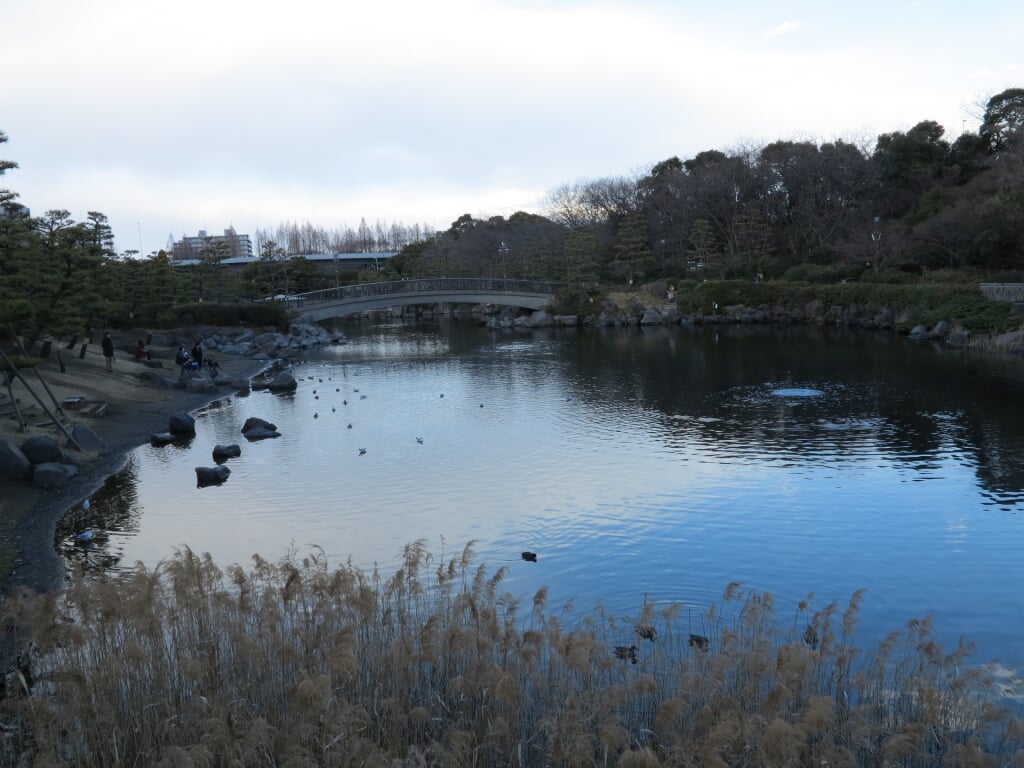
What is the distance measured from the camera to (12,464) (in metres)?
17.3

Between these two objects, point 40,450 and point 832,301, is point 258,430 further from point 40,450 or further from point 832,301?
point 832,301

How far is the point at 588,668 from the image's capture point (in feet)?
24.7

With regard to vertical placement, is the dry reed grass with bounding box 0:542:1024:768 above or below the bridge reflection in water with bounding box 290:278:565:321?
below

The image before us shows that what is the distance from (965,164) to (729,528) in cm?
5354

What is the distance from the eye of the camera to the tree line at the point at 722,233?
36528 mm

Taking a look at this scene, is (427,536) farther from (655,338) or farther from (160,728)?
(655,338)

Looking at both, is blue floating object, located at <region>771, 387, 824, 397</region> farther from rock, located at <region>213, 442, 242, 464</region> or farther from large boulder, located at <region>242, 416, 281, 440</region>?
rock, located at <region>213, 442, 242, 464</region>

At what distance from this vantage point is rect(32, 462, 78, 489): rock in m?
17.4

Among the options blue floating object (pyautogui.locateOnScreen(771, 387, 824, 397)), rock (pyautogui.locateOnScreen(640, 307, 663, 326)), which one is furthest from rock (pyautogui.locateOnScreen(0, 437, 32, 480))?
rock (pyautogui.locateOnScreen(640, 307, 663, 326))

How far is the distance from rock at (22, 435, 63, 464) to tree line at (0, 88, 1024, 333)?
10690 mm

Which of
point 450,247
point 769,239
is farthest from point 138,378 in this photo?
point 450,247

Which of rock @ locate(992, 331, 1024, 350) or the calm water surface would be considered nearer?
the calm water surface

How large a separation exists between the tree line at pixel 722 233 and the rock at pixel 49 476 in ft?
38.1

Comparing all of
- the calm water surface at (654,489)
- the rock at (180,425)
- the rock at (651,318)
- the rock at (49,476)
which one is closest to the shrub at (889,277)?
the rock at (651,318)
